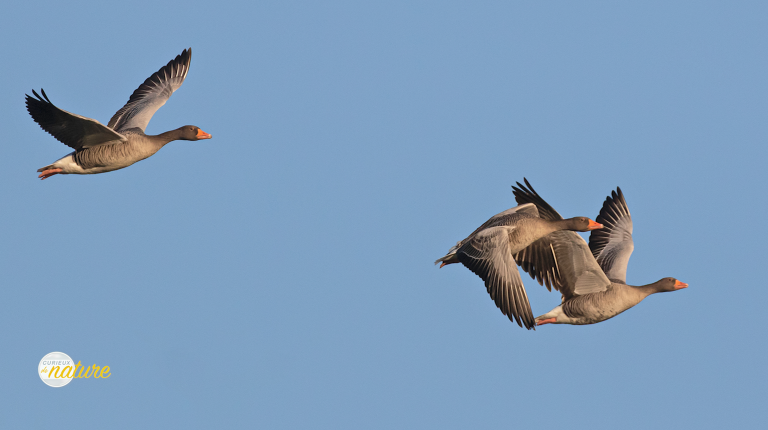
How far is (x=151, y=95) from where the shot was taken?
21859 mm

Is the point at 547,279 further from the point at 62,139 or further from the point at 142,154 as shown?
the point at 62,139

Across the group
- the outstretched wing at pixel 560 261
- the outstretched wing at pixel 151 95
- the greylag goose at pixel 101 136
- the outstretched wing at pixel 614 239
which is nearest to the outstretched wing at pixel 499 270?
the outstretched wing at pixel 560 261

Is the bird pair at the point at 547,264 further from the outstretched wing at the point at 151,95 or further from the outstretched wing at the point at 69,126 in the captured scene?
the outstretched wing at the point at 151,95

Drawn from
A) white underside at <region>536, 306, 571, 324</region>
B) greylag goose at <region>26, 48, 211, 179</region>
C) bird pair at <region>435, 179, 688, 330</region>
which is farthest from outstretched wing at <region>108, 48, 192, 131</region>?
white underside at <region>536, 306, 571, 324</region>

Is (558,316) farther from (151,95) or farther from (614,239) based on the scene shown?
(151,95)

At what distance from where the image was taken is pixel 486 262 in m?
16.1

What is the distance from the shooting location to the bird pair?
15.9m

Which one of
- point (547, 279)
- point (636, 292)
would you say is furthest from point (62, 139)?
point (636, 292)

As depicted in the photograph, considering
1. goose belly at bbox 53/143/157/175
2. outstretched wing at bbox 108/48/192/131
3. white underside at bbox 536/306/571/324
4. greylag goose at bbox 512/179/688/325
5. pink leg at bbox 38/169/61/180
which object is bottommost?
white underside at bbox 536/306/571/324

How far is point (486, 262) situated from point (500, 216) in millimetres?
2195

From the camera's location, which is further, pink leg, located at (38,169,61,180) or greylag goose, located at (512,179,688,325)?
pink leg, located at (38,169,61,180)

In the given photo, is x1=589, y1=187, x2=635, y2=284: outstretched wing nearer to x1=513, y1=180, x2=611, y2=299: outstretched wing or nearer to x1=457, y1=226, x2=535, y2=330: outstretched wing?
x1=513, y1=180, x2=611, y2=299: outstretched wing

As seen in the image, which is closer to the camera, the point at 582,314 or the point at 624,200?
the point at 582,314

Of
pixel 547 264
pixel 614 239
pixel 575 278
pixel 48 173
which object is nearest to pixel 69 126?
pixel 48 173
